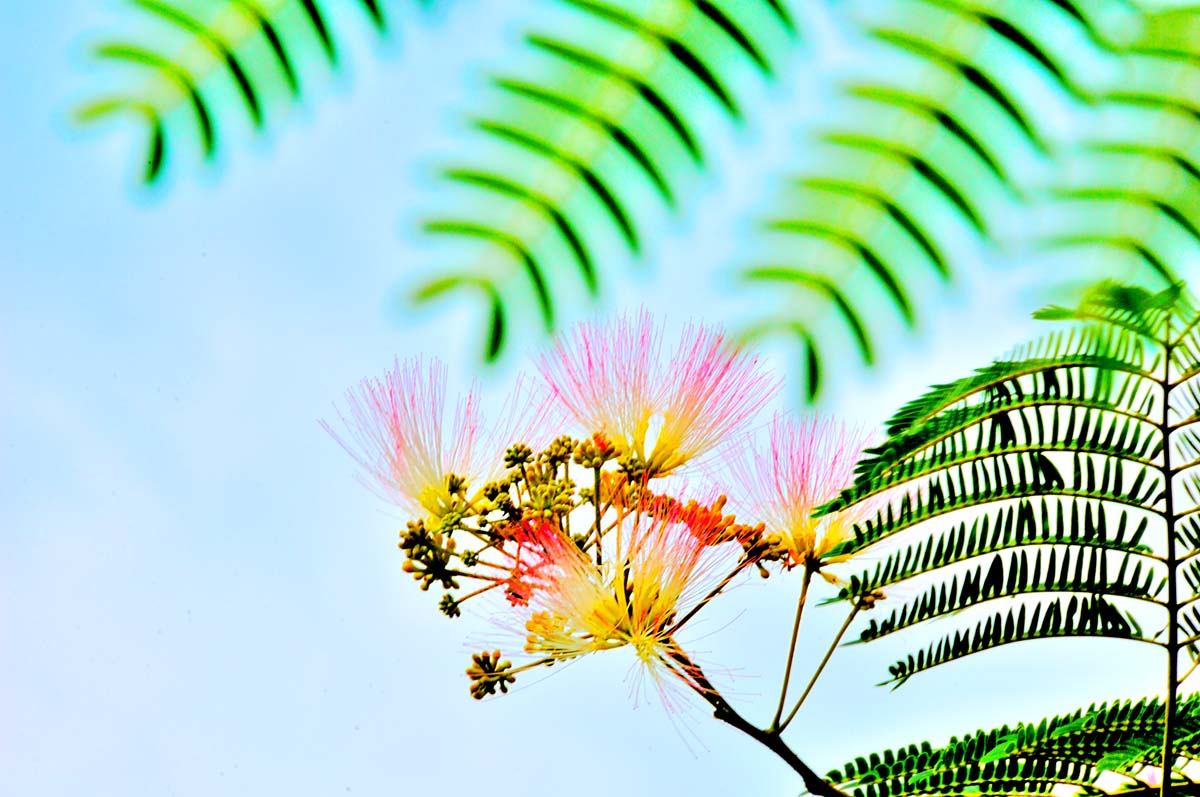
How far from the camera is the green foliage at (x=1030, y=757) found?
51.6 inches

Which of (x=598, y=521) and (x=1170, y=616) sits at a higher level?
(x=598, y=521)

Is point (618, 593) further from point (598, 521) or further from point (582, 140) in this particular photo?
point (582, 140)

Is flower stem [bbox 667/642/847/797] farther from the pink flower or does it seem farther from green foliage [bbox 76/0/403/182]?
green foliage [bbox 76/0/403/182]

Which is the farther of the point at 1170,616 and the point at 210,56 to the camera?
the point at 1170,616

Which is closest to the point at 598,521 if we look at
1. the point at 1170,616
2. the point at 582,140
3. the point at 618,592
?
the point at 618,592

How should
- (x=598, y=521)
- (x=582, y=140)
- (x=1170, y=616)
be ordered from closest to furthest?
1. (x=582, y=140)
2. (x=1170, y=616)
3. (x=598, y=521)

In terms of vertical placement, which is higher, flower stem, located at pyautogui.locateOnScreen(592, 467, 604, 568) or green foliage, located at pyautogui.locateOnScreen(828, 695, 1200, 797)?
flower stem, located at pyautogui.locateOnScreen(592, 467, 604, 568)

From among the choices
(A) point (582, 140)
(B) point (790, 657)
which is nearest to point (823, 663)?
(B) point (790, 657)

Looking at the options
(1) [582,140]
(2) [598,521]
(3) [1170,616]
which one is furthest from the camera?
(2) [598,521]

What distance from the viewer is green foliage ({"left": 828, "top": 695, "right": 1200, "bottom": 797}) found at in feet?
4.30

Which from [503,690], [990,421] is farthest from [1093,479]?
[503,690]

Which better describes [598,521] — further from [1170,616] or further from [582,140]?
[582,140]

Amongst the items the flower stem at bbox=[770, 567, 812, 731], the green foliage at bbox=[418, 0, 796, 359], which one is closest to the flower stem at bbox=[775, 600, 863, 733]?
the flower stem at bbox=[770, 567, 812, 731]

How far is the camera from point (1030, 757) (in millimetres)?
1331
